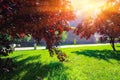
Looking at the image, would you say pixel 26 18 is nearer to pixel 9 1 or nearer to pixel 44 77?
pixel 9 1

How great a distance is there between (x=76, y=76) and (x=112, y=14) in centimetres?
944

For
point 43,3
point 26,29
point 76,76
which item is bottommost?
point 76,76

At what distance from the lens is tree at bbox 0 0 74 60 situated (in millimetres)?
4820

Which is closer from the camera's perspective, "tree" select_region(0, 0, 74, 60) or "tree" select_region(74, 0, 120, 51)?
"tree" select_region(0, 0, 74, 60)

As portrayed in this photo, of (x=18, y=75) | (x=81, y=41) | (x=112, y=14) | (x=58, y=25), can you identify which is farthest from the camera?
(x=81, y=41)

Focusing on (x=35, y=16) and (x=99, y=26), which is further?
(x=99, y=26)

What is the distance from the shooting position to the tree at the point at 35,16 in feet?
15.8

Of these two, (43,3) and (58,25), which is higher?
(43,3)

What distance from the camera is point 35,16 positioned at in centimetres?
503

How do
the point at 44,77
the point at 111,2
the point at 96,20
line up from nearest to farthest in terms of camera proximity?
the point at 44,77
the point at 111,2
the point at 96,20

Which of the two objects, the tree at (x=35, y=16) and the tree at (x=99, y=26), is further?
the tree at (x=99, y=26)

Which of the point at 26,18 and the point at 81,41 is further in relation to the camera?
the point at 81,41

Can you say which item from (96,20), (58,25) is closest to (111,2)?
(96,20)

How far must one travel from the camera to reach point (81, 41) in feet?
Answer: 263
